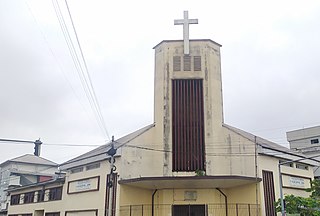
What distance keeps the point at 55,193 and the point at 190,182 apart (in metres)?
14.5

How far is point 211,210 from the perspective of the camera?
1080 inches

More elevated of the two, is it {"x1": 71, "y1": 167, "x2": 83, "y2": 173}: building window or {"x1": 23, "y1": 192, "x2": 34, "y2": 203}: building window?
{"x1": 71, "y1": 167, "x2": 83, "y2": 173}: building window

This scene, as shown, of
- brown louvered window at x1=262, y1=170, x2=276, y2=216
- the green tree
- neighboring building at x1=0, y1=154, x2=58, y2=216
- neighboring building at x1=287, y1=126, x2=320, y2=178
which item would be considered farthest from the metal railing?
neighboring building at x1=287, y1=126, x2=320, y2=178

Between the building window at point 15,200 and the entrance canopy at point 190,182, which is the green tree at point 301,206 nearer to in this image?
the entrance canopy at point 190,182

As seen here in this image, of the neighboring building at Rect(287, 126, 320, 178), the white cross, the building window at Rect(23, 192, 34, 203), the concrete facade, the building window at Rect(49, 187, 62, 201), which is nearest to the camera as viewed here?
the concrete facade

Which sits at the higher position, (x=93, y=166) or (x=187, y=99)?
(x=187, y=99)

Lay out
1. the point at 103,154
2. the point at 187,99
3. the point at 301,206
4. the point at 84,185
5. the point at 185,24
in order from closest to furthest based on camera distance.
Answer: the point at 301,206 → the point at 103,154 → the point at 187,99 → the point at 84,185 → the point at 185,24

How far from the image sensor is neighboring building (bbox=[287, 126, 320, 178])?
5806cm

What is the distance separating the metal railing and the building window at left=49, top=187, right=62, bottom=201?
9217mm

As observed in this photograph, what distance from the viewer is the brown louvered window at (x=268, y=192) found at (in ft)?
89.6

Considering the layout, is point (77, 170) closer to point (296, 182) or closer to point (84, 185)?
point (84, 185)

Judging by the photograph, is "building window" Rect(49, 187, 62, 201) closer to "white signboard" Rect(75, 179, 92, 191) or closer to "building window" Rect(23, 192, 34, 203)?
"white signboard" Rect(75, 179, 92, 191)

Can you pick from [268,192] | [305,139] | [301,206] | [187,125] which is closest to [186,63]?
[187,125]

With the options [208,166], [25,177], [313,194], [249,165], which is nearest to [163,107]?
[208,166]
